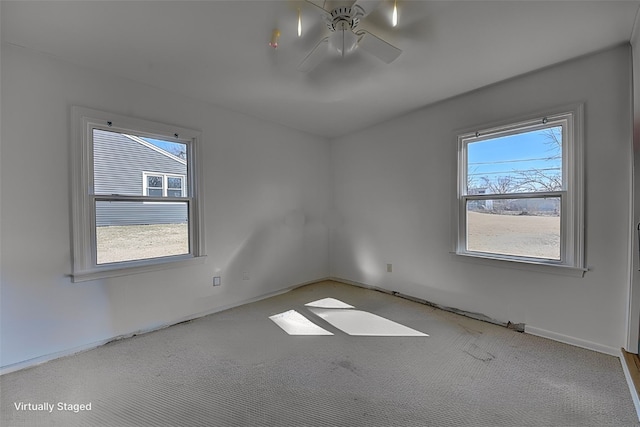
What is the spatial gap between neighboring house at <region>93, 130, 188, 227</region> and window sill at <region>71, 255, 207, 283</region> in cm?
40

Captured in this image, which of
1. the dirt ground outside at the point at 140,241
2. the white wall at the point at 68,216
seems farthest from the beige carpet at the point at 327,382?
the dirt ground outside at the point at 140,241

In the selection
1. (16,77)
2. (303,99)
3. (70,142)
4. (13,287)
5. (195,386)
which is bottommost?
(195,386)

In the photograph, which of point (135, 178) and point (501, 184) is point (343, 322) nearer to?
point (501, 184)

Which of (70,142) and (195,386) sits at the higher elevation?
(70,142)

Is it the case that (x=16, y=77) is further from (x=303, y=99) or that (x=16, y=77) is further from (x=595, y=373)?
(x=595, y=373)

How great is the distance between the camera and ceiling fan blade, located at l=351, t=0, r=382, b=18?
1.48 m

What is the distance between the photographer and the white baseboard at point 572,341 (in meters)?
2.11

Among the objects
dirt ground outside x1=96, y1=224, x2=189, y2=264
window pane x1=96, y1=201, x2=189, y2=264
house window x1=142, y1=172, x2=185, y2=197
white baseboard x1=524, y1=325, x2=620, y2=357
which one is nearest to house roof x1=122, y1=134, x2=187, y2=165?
house window x1=142, y1=172, x2=185, y2=197

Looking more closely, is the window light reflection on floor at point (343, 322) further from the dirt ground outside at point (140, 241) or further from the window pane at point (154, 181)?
the window pane at point (154, 181)

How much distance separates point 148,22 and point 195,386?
240cm

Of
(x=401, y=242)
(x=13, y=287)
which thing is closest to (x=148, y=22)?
(x=13, y=287)

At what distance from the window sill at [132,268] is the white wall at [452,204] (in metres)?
2.31

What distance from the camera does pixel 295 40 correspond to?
1.95m

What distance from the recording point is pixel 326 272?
4.53m
